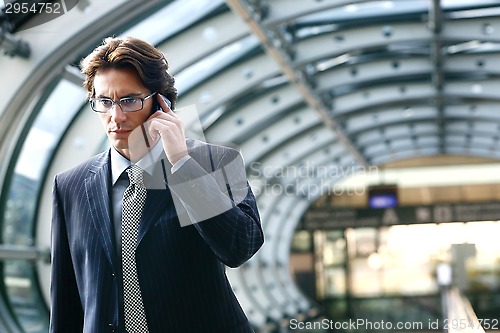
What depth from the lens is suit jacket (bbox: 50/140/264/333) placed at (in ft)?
5.81

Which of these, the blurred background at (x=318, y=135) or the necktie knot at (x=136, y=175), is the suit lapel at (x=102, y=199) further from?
the blurred background at (x=318, y=135)

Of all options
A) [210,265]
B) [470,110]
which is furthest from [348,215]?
[210,265]

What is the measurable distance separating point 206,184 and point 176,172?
0.06m

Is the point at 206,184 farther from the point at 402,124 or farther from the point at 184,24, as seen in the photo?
the point at 402,124

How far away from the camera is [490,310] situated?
25859 millimetres

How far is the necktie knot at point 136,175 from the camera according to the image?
1.88 metres
